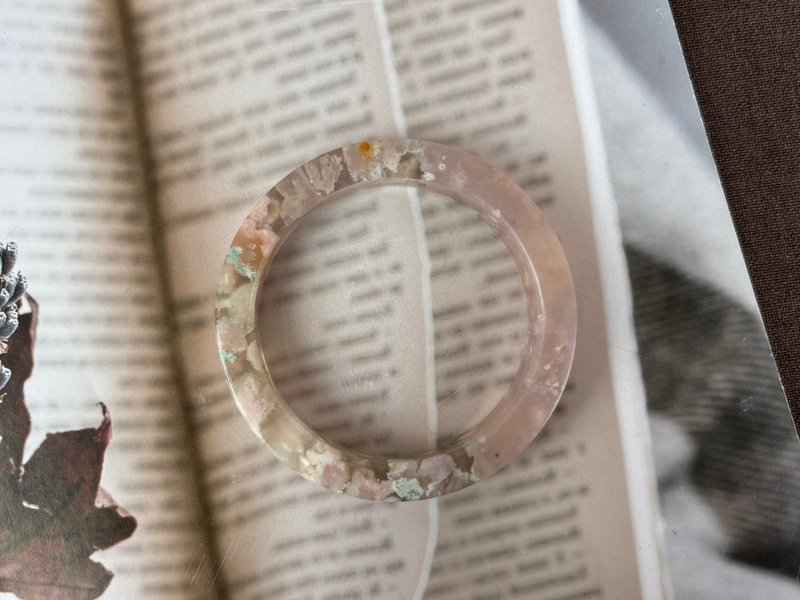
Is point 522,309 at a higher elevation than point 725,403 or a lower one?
higher

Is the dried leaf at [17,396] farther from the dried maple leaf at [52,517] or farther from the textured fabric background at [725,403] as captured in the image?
the textured fabric background at [725,403]

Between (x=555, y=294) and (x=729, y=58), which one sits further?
(x=729, y=58)

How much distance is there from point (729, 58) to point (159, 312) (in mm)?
638

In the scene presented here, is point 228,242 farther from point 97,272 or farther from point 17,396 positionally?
point 17,396

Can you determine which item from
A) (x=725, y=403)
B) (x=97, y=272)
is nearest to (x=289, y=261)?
(x=97, y=272)

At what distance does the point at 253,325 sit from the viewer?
2.44ft

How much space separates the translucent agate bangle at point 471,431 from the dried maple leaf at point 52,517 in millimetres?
168

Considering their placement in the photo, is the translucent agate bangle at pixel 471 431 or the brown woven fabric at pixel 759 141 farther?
the brown woven fabric at pixel 759 141

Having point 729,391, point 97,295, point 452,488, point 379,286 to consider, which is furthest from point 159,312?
point 729,391

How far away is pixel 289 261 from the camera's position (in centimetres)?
77

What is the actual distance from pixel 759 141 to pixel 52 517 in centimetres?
79

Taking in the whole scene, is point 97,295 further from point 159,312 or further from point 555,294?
point 555,294

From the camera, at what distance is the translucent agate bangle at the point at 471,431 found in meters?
0.73

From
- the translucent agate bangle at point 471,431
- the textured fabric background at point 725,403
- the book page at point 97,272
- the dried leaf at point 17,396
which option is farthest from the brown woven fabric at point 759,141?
the dried leaf at point 17,396
